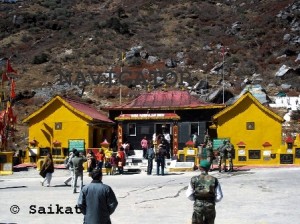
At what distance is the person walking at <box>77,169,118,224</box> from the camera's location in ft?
25.6

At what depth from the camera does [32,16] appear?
9356 cm

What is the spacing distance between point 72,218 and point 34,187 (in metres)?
7.91

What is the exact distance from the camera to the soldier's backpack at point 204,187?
8336 mm

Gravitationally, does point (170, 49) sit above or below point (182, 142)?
above

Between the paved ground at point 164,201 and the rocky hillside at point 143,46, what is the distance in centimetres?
2811

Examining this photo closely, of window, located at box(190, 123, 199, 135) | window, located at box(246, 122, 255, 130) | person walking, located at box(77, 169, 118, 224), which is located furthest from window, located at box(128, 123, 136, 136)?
person walking, located at box(77, 169, 118, 224)

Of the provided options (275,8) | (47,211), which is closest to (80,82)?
(275,8)

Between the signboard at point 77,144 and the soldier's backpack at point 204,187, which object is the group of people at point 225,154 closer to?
the signboard at point 77,144

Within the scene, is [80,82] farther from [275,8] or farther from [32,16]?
[275,8]

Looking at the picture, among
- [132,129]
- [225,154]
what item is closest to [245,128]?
[225,154]

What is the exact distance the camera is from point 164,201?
1471 centimetres

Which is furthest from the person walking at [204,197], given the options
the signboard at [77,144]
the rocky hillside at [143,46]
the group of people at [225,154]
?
the rocky hillside at [143,46]

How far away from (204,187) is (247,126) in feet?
77.1

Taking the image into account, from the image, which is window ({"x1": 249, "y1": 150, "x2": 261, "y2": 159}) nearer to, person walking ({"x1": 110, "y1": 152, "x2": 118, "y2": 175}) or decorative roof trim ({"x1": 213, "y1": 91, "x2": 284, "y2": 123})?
decorative roof trim ({"x1": 213, "y1": 91, "x2": 284, "y2": 123})
